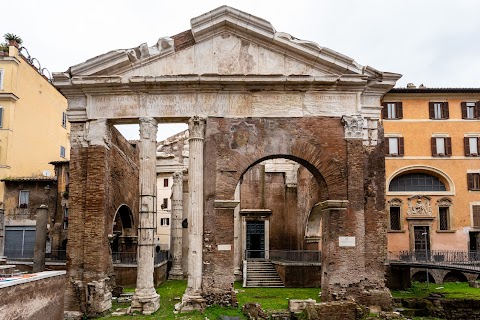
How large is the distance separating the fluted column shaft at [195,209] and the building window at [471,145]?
1925cm

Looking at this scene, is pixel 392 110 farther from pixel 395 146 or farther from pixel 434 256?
pixel 434 256

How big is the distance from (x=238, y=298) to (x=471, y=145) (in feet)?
59.6

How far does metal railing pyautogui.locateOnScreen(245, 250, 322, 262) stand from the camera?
22297 millimetres

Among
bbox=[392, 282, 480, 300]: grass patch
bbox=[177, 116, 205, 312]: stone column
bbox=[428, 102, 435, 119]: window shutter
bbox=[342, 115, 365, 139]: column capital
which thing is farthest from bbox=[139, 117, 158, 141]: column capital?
bbox=[428, 102, 435, 119]: window shutter

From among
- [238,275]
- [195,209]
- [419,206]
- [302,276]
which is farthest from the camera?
[419,206]

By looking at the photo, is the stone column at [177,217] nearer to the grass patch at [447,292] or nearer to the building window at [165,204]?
the grass patch at [447,292]

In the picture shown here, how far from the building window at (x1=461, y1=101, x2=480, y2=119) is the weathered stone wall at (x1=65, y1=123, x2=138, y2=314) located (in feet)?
68.9

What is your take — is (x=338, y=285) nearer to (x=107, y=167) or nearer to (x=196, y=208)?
(x=196, y=208)

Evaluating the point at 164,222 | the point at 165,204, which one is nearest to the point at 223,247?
the point at 164,222

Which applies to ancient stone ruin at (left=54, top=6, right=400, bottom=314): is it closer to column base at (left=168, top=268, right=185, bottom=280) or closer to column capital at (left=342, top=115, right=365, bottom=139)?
column capital at (left=342, top=115, right=365, bottom=139)

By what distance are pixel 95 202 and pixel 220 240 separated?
12.7 feet

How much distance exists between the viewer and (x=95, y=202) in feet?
49.3

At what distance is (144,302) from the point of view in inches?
564

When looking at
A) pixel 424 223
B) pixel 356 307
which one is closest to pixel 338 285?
pixel 356 307
